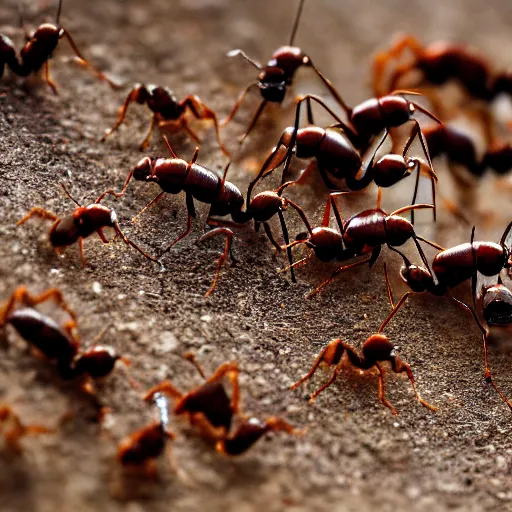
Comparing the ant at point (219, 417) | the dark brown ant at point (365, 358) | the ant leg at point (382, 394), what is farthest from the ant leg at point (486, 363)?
the ant at point (219, 417)

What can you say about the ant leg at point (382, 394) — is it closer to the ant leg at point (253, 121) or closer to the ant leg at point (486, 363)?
the ant leg at point (486, 363)

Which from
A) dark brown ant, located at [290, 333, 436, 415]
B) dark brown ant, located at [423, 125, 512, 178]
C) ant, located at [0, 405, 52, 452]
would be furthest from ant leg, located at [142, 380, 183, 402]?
dark brown ant, located at [423, 125, 512, 178]

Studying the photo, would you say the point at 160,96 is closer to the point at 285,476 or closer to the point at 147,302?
the point at 147,302

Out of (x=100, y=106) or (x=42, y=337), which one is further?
(x=100, y=106)

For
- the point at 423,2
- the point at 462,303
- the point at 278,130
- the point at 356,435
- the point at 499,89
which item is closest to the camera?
the point at 356,435

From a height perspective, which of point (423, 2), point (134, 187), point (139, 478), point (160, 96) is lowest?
point (139, 478)

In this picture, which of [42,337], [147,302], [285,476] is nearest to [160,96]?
[147,302]

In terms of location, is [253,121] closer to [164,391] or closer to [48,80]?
[48,80]
